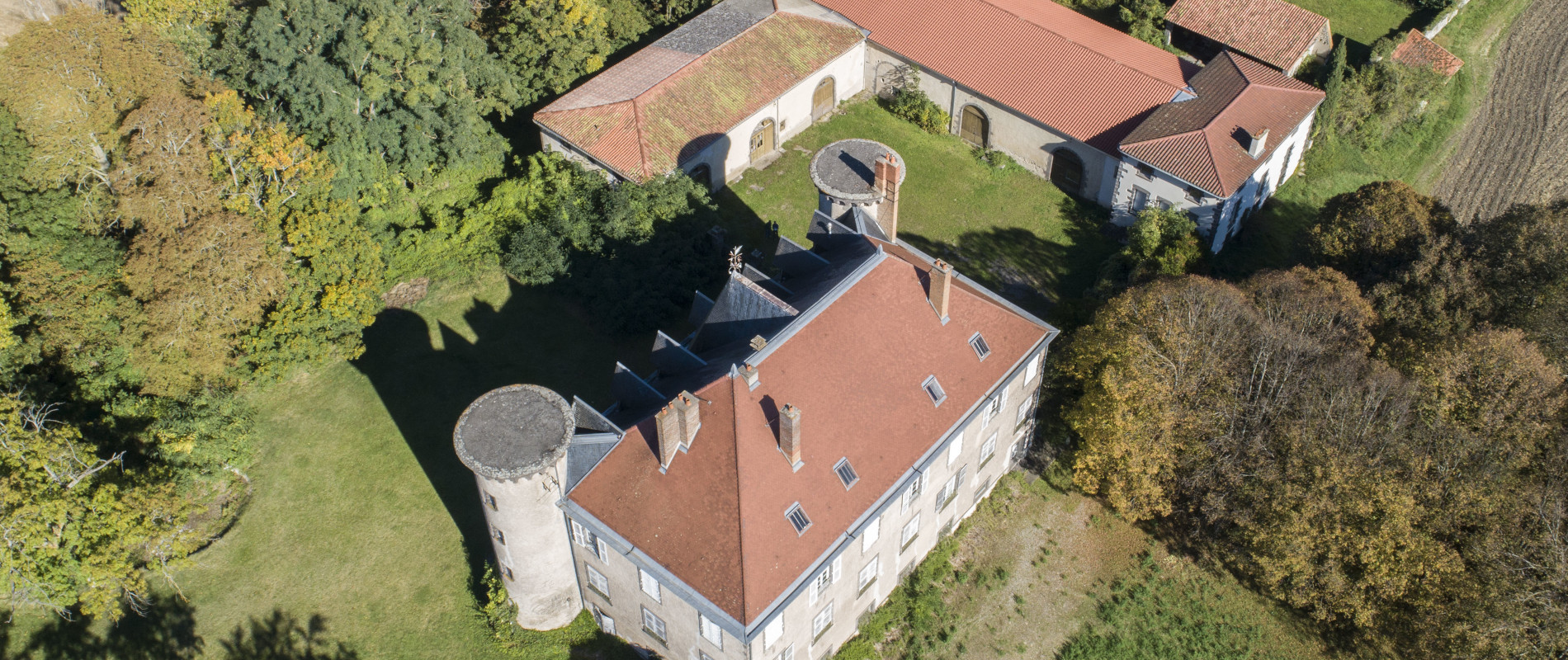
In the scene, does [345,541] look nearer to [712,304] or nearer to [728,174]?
[712,304]

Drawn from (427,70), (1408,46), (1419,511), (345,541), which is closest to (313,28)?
(427,70)

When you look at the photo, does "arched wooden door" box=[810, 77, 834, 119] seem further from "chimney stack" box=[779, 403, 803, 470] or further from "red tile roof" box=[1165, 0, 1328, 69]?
"chimney stack" box=[779, 403, 803, 470]

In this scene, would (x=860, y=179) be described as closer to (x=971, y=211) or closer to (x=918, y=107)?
(x=971, y=211)

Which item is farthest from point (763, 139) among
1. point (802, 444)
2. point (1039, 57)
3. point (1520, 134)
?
point (1520, 134)

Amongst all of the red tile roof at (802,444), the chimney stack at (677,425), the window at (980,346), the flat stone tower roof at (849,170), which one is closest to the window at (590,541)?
the red tile roof at (802,444)

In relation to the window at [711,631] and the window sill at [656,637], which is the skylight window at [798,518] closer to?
the window at [711,631]

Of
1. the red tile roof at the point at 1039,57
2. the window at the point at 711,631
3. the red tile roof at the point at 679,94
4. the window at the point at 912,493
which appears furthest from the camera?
the red tile roof at the point at 1039,57

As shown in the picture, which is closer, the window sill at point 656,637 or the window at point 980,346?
the window sill at point 656,637
